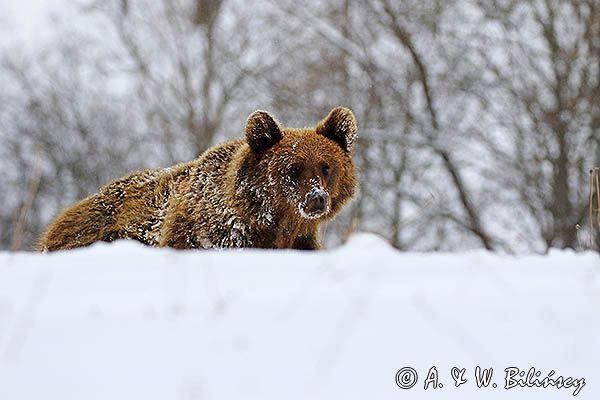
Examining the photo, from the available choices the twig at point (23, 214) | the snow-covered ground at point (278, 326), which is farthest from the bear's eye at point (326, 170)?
the snow-covered ground at point (278, 326)

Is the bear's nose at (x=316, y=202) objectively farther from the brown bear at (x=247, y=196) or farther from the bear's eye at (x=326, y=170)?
the bear's eye at (x=326, y=170)

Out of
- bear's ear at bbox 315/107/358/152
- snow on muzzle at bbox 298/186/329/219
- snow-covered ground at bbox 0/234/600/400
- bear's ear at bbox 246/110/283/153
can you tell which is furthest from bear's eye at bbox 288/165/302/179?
snow-covered ground at bbox 0/234/600/400

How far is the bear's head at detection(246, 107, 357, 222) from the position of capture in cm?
658

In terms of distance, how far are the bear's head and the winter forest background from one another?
6.80 meters

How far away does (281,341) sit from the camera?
3.20m

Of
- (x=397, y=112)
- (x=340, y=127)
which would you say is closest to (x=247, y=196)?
(x=340, y=127)

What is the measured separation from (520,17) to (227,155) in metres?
14.5

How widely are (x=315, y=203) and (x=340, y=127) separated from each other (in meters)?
1.04

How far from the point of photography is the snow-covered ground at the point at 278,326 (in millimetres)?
3025

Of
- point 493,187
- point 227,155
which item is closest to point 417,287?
point 227,155

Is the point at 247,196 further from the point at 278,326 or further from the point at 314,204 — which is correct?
the point at 278,326

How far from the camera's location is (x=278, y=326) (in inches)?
127

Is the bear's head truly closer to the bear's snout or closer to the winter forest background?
the bear's snout

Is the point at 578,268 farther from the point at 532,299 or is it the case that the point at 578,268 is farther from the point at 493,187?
the point at 493,187
